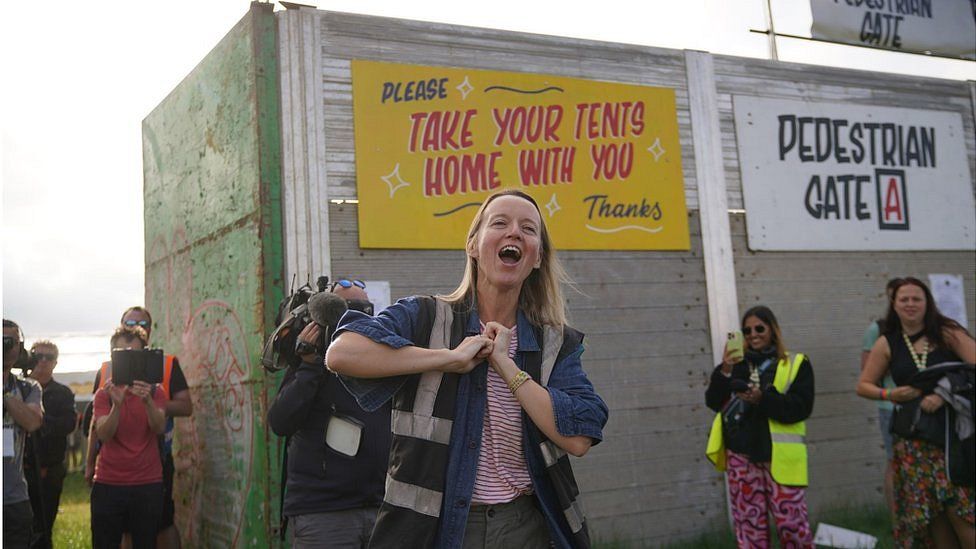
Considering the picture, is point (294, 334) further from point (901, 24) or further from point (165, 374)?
point (901, 24)

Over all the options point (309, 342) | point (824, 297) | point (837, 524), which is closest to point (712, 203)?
point (824, 297)

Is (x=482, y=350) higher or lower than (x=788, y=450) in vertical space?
higher

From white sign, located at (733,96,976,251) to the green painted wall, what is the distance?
4168 mm

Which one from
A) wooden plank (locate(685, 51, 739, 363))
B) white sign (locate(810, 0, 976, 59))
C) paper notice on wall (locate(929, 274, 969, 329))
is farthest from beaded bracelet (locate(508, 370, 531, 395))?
white sign (locate(810, 0, 976, 59))

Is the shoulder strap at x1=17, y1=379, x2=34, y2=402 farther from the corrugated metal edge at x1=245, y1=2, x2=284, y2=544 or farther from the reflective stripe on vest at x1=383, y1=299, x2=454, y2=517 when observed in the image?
the reflective stripe on vest at x1=383, y1=299, x2=454, y2=517

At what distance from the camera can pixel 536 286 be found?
2967 mm

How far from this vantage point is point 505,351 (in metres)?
2.62

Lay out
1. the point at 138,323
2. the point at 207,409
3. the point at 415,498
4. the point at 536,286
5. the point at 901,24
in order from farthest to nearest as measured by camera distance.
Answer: the point at 901,24 < the point at 207,409 < the point at 138,323 < the point at 536,286 < the point at 415,498

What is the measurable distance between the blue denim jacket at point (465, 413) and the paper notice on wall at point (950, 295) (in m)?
7.09

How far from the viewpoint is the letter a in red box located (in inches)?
333

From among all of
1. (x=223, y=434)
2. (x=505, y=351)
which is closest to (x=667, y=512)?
(x=223, y=434)

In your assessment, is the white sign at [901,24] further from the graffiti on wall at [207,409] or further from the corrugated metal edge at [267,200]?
the graffiti on wall at [207,409]

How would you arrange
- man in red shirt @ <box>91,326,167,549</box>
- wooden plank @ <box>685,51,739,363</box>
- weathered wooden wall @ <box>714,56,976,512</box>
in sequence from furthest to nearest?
weathered wooden wall @ <box>714,56,976,512</box> < wooden plank @ <box>685,51,739,363</box> < man in red shirt @ <box>91,326,167,549</box>

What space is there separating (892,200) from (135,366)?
22.4 ft
